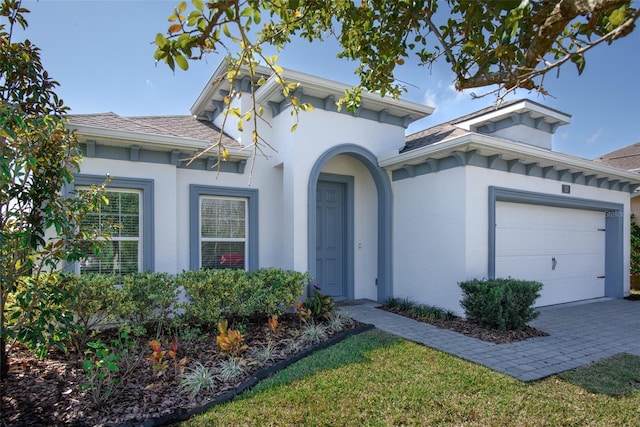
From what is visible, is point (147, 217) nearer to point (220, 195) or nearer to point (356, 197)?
point (220, 195)

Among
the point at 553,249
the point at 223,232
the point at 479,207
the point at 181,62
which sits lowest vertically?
the point at 553,249

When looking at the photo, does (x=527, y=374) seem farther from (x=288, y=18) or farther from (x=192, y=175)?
(x=192, y=175)

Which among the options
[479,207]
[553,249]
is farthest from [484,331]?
[553,249]

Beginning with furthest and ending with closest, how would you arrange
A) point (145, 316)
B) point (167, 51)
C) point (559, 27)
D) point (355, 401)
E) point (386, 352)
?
1. point (145, 316)
2. point (386, 352)
3. point (355, 401)
4. point (559, 27)
5. point (167, 51)

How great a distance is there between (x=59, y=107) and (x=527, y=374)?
6.18 meters

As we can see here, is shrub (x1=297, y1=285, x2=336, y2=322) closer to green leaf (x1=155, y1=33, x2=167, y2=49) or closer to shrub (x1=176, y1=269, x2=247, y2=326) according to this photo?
shrub (x1=176, y1=269, x2=247, y2=326)

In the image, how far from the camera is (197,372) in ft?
13.2

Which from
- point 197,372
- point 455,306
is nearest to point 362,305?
point 455,306

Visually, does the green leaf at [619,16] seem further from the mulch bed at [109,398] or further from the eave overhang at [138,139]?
the eave overhang at [138,139]

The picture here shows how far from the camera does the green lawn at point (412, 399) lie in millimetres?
3336

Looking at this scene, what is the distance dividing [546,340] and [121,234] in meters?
7.24

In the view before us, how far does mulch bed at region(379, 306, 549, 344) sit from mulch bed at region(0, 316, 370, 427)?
2867 mm

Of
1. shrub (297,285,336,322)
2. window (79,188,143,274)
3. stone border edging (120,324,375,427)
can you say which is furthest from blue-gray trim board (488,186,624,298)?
window (79,188,143,274)

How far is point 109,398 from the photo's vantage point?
12.0 feet
